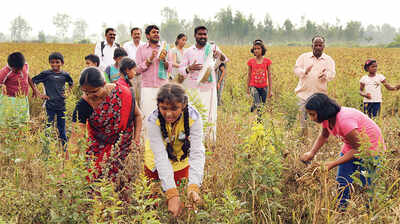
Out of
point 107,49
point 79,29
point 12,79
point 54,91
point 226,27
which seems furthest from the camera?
point 79,29

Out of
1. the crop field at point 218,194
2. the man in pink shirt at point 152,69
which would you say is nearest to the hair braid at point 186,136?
the crop field at point 218,194

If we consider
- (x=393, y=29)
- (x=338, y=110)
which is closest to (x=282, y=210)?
(x=338, y=110)

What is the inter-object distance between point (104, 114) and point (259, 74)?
383 cm

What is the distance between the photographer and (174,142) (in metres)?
2.21

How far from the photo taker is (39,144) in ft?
11.4

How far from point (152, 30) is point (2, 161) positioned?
2776mm

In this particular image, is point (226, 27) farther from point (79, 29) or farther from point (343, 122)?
point (79, 29)

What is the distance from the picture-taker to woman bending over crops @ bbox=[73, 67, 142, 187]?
7.32 ft

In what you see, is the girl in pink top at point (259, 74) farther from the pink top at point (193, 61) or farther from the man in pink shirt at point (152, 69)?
the man in pink shirt at point (152, 69)

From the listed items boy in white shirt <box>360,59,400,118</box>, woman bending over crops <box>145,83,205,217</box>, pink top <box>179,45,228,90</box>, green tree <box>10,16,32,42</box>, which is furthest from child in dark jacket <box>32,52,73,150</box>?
green tree <box>10,16,32,42</box>

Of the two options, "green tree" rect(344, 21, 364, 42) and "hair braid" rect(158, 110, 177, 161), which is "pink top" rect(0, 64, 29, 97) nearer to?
"hair braid" rect(158, 110, 177, 161)

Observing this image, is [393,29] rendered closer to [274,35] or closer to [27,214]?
[274,35]

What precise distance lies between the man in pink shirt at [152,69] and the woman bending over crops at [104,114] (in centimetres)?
212

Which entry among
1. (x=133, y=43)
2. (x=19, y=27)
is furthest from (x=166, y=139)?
(x=19, y=27)
